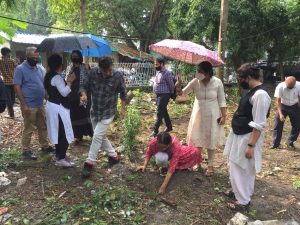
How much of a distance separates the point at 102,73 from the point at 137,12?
61.8 feet

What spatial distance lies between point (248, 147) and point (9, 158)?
3492 mm

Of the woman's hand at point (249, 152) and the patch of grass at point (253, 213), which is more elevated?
the woman's hand at point (249, 152)

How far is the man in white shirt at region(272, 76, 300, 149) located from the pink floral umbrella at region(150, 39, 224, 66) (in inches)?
92.1

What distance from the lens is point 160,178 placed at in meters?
4.81

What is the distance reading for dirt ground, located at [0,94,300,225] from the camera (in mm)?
3973

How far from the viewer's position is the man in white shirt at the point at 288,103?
6.81 m

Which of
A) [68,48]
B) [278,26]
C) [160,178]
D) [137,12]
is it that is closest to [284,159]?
Result: [160,178]

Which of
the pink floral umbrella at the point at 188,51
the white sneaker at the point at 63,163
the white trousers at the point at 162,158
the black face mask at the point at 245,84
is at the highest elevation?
the pink floral umbrella at the point at 188,51

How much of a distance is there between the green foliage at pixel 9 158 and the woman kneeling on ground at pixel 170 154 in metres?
1.85

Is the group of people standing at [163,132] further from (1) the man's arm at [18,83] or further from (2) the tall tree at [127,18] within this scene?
(2) the tall tree at [127,18]

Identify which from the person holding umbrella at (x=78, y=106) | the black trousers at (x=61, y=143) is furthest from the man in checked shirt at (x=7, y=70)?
the black trousers at (x=61, y=143)

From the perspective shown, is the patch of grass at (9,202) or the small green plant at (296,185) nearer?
the patch of grass at (9,202)

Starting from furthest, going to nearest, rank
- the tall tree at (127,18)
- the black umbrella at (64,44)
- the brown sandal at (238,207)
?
the tall tree at (127,18)
the black umbrella at (64,44)
the brown sandal at (238,207)

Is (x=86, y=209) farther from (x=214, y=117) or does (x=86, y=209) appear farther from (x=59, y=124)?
(x=214, y=117)
